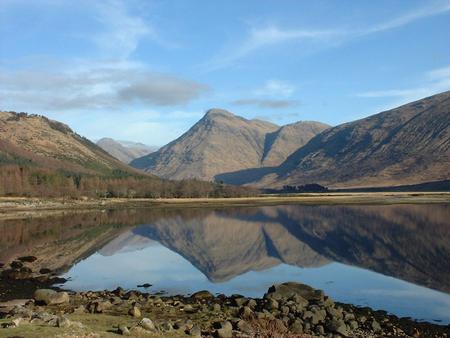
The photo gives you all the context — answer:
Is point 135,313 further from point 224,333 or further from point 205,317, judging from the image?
point 224,333

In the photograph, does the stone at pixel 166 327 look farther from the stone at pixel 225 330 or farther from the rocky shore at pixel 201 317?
the stone at pixel 225 330

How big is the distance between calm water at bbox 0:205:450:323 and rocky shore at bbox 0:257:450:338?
14.9ft

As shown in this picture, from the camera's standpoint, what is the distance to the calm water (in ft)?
144

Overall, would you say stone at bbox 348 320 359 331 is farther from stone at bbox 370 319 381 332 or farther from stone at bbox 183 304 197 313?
stone at bbox 183 304 197 313

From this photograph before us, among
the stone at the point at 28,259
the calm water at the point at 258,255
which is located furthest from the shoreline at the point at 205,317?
the stone at the point at 28,259

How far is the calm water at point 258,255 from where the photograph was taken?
43.8 meters

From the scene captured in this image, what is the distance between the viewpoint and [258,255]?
67500 millimetres

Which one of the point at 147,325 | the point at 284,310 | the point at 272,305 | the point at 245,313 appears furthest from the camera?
the point at 272,305

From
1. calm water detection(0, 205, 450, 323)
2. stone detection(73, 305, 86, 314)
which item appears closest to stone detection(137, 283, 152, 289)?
calm water detection(0, 205, 450, 323)

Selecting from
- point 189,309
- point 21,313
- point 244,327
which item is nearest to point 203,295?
point 189,309

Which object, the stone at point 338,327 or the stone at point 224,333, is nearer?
the stone at point 224,333

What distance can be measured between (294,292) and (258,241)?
45.0 meters

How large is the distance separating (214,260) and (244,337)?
39.9 m

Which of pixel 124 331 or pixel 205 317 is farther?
pixel 205 317
